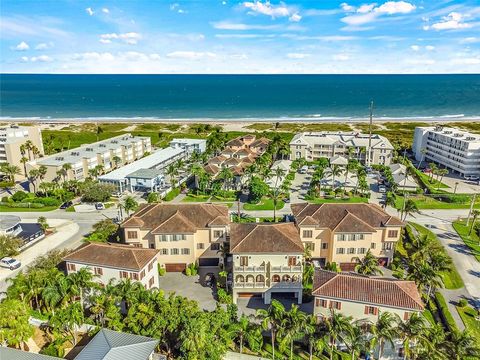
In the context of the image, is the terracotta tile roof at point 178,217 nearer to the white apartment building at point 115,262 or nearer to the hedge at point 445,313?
the white apartment building at point 115,262

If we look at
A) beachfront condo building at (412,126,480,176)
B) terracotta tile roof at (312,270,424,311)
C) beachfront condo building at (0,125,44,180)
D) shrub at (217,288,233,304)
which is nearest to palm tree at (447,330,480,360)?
terracotta tile roof at (312,270,424,311)

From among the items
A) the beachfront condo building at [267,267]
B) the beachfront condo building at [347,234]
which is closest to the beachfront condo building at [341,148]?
the beachfront condo building at [347,234]

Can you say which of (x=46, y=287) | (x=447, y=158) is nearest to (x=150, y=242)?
(x=46, y=287)

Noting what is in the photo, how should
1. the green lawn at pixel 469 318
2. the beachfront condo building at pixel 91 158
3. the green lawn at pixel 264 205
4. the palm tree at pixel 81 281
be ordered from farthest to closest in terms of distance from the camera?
the beachfront condo building at pixel 91 158 < the green lawn at pixel 264 205 < the green lawn at pixel 469 318 < the palm tree at pixel 81 281

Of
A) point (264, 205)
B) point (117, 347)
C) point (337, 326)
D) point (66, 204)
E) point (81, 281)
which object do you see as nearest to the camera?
point (117, 347)

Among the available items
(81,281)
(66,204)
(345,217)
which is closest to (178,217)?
(81,281)

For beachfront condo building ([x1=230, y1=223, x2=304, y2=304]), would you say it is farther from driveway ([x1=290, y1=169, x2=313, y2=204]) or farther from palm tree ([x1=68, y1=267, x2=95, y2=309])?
driveway ([x1=290, y1=169, x2=313, y2=204])

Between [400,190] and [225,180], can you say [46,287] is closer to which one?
[225,180]

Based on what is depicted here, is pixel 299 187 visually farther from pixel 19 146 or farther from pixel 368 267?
pixel 19 146
